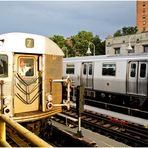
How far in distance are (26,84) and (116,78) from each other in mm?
10048

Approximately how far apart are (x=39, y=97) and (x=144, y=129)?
4.49 meters

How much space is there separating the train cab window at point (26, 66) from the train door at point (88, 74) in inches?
472

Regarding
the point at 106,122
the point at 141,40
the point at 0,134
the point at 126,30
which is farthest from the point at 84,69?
the point at 126,30

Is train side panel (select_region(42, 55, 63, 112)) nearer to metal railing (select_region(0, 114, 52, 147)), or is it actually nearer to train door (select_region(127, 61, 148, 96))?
metal railing (select_region(0, 114, 52, 147))

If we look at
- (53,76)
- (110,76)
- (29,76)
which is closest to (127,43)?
(110,76)

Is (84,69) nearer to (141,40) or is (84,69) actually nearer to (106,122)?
(106,122)

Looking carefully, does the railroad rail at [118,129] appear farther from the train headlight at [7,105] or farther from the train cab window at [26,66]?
the train headlight at [7,105]

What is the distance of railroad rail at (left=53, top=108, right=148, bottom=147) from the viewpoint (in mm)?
10820

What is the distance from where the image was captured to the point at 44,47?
9625 millimetres

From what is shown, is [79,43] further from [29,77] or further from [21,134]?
[21,134]

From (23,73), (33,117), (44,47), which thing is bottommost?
(33,117)

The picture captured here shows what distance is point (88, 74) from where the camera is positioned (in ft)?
71.7

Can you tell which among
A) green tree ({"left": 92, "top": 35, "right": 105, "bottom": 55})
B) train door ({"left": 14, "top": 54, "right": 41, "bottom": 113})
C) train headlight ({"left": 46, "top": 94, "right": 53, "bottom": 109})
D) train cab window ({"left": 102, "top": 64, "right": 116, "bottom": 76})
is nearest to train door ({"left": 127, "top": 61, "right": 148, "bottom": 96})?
train cab window ({"left": 102, "top": 64, "right": 116, "bottom": 76})

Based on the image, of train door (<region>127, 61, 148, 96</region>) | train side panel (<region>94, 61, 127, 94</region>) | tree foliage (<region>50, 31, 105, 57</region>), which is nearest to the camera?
train door (<region>127, 61, 148, 96</region>)
